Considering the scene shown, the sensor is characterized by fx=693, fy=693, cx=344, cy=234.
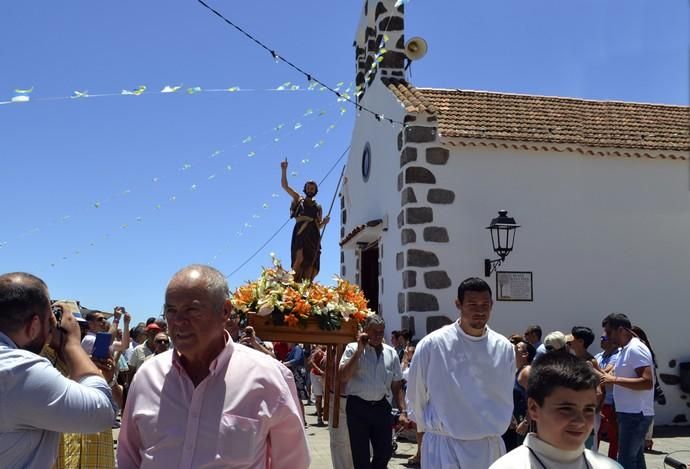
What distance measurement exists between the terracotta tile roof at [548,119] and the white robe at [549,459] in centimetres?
887

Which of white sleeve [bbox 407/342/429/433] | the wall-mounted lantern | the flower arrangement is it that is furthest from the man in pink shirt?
the wall-mounted lantern

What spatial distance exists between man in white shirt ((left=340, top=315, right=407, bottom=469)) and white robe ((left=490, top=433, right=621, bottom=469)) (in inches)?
167

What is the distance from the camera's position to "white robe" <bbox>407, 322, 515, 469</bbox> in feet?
14.5

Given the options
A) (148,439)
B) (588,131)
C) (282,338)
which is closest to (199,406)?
(148,439)

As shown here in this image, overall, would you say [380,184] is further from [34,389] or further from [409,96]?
[34,389]

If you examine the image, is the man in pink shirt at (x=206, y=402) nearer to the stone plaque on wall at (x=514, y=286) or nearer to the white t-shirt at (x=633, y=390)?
the white t-shirt at (x=633, y=390)

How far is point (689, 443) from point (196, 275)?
941 cm

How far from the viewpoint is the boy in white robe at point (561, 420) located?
2389mm

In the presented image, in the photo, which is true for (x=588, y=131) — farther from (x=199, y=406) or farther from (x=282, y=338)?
(x=199, y=406)

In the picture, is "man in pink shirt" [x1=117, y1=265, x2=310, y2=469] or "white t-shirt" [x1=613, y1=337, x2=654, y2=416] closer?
"man in pink shirt" [x1=117, y1=265, x2=310, y2=469]

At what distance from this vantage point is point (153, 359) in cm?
277

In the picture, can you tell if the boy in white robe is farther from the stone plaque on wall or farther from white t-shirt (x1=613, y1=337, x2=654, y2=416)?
the stone plaque on wall

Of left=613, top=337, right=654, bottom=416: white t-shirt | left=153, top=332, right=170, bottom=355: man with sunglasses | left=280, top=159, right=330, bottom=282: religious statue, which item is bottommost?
left=613, top=337, right=654, bottom=416: white t-shirt

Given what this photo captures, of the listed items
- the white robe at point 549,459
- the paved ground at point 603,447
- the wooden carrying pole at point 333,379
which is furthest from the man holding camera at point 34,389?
the paved ground at point 603,447
